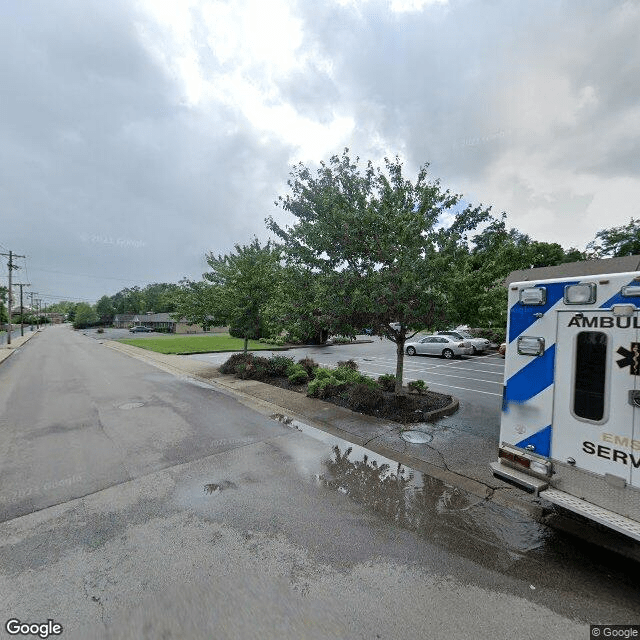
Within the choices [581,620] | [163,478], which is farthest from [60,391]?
[581,620]

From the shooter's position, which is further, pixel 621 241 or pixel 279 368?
pixel 621 241

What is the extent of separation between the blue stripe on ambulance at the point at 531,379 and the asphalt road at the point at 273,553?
61.7 inches

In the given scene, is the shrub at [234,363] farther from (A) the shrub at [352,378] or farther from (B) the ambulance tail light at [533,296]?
(B) the ambulance tail light at [533,296]

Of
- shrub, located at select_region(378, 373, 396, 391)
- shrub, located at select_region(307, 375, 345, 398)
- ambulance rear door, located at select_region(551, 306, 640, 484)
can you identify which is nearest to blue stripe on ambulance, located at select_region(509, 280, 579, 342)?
ambulance rear door, located at select_region(551, 306, 640, 484)

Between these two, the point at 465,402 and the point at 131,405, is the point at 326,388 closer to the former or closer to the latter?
the point at 465,402

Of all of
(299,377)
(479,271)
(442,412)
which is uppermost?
(479,271)

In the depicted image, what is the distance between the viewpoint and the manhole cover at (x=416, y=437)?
6511mm

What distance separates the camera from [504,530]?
3859mm

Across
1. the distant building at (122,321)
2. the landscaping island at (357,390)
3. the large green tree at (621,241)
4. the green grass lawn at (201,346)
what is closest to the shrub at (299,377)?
the landscaping island at (357,390)

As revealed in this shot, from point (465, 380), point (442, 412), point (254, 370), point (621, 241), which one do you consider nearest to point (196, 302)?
point (254, 370)

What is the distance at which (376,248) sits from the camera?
767cm

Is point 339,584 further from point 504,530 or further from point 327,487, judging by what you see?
point 504,530

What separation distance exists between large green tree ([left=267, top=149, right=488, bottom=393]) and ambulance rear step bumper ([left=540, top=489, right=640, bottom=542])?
457cm

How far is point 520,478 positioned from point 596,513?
0.71 meters
